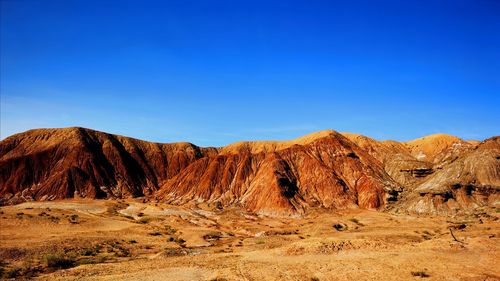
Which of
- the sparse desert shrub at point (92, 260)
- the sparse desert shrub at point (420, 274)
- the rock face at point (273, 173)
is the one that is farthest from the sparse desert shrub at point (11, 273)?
the rock face at point (273, 173)

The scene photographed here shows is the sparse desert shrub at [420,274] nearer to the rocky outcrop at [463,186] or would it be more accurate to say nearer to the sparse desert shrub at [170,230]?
the sparse desert shrub at [170,230]

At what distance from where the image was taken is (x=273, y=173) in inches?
3255

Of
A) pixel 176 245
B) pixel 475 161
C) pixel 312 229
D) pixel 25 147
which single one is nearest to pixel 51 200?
pixel 25 147

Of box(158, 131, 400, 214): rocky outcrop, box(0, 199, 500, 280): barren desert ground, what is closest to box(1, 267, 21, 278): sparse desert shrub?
box(0, 199, 500, 280): barren desert ground

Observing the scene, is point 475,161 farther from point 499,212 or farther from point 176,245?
point 176,245

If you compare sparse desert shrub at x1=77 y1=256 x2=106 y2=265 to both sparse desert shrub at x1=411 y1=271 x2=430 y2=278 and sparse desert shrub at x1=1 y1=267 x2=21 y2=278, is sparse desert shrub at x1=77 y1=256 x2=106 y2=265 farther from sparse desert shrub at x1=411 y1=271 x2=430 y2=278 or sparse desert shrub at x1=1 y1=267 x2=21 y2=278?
sparse desert shrub at x1=411 y1=271 x2=430 y2=278

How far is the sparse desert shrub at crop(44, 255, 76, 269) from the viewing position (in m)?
30.0

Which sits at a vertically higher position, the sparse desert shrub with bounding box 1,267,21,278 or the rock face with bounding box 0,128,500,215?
the rock face with bounding box 0,128,500,215

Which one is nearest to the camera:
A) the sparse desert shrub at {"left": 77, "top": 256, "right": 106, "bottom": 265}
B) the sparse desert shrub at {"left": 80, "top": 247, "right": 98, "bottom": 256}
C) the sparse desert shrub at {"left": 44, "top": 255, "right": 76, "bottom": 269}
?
the sparse desert shrub at {"left": 44, "top": 255, "right": 76, "bottom": 269}

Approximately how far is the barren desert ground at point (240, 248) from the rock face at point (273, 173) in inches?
330

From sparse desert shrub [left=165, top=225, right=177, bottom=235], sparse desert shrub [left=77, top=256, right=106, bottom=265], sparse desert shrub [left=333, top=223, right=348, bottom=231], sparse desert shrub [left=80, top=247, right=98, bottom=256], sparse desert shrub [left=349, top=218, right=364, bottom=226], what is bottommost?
sparse desert shrub [left=165, top=225, right=177, bottom=235]

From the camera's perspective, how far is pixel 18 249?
35625 mm

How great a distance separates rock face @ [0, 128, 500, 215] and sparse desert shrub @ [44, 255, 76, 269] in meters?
46.9

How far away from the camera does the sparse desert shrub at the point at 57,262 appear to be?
98.5 feet
